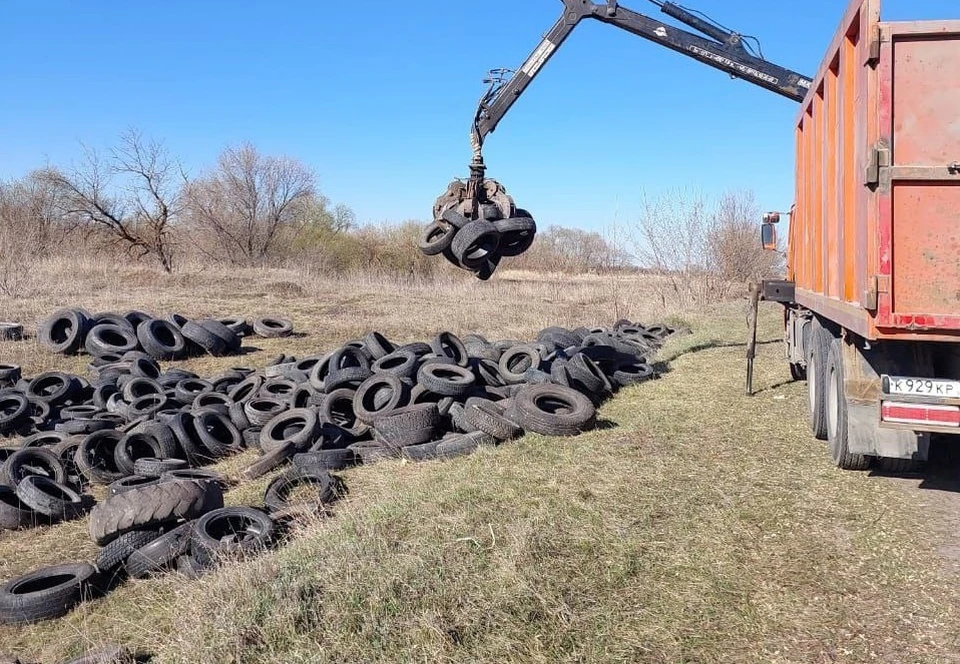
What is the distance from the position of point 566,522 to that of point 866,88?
3.68 m

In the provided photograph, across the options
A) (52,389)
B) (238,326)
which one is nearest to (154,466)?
(52,389)

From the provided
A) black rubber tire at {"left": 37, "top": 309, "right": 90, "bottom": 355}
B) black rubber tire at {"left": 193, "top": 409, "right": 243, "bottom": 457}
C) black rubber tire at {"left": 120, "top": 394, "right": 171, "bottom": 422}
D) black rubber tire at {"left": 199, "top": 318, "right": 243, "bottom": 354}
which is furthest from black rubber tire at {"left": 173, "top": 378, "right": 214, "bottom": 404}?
black rubber tire at {"left": 37, "top": 309, "right": 90, "bottom": 355}

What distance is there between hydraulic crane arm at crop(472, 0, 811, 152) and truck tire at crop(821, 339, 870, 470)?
653 centimetres

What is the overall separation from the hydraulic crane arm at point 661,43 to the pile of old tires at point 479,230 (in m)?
1.59

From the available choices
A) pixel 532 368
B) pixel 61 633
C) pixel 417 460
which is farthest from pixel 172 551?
pixel 532 368

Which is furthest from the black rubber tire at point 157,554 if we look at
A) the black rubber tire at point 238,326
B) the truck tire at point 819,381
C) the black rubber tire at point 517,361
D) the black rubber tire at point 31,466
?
the black rubber tire at point 238,326

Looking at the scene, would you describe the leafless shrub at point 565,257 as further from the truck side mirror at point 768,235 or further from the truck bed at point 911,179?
the truck bed at point 911,179

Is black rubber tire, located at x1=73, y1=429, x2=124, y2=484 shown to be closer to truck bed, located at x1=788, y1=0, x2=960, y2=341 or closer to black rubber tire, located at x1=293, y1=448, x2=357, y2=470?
black rubber tire, located at x1=293, y1=448, x2=357, y2=470

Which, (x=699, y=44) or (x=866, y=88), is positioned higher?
(x=699, y=44)

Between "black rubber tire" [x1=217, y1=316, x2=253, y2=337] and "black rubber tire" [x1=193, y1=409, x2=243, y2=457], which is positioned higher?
"black rubber tire" [x1=217, y1=316, x2=253, y2=337]

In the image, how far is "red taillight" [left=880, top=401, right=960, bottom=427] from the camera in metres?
5.01

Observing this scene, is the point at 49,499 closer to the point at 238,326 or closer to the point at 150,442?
the point at 150,442

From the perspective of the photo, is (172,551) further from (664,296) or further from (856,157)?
(664,296)

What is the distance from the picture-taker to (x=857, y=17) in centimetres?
538
